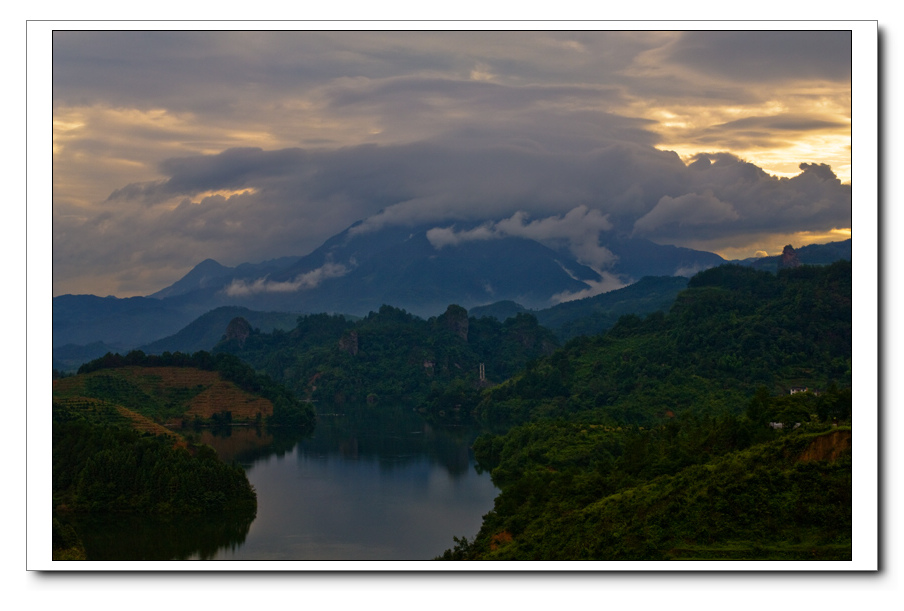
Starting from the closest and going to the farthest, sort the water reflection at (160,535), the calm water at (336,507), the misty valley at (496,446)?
the misty valley at (496,446), the water reflection at (160,535), the calm water at (336,507)

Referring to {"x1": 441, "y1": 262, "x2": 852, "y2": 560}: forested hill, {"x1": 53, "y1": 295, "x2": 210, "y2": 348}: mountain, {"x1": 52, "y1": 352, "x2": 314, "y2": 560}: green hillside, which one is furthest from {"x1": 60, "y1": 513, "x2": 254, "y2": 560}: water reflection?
{"x1": 53, "y1": 295, "x2": 210, "y2": 348}: mountain

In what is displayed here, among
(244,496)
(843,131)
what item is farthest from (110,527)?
(843,131)

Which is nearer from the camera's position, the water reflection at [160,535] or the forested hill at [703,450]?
the forested hill at [703,450]

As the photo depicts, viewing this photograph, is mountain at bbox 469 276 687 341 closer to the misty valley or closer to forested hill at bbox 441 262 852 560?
the misty valley

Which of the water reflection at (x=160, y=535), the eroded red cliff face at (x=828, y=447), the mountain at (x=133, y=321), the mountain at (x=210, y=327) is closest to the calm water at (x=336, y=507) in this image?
the water reflection at (x=160, y=535)

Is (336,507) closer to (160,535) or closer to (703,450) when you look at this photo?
(160,535)

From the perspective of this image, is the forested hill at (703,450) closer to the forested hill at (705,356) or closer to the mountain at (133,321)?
the forested hill at (705,356)
